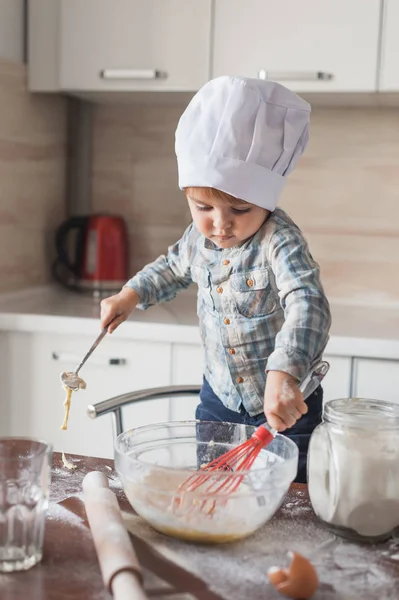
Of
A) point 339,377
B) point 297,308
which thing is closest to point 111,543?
point 297,308

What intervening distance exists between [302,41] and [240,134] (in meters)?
1.03

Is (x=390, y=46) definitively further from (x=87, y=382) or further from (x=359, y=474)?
(x=359, y=474)

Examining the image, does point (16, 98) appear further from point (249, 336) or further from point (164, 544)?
point (164, 544)

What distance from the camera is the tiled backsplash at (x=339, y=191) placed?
7.52 feet

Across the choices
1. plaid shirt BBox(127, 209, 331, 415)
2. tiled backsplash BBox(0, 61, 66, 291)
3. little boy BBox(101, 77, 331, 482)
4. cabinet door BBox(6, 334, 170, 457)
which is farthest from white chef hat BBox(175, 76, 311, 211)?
tiled backsplash BBox(0, 61, 66, 291)

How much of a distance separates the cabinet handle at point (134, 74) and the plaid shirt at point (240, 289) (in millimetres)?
841

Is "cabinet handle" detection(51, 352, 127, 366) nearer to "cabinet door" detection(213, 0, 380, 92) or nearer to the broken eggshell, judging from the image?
"cabinet door" detection(213, 0, 380, 92)

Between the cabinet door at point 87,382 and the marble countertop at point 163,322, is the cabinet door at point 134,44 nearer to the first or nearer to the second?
the marble countertop at point 163,322

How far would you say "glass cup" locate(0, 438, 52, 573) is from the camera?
0.74 m

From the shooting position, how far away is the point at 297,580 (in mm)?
682

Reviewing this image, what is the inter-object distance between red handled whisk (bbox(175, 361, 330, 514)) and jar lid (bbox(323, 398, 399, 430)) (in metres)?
0.08

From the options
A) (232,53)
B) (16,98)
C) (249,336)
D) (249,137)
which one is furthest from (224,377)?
(16,98)

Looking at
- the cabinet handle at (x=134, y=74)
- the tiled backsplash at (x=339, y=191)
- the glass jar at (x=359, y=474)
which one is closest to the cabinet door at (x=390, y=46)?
the tiled backsplash at (x=339, y=191)

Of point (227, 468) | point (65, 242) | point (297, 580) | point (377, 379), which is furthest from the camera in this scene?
point (65, 242)
